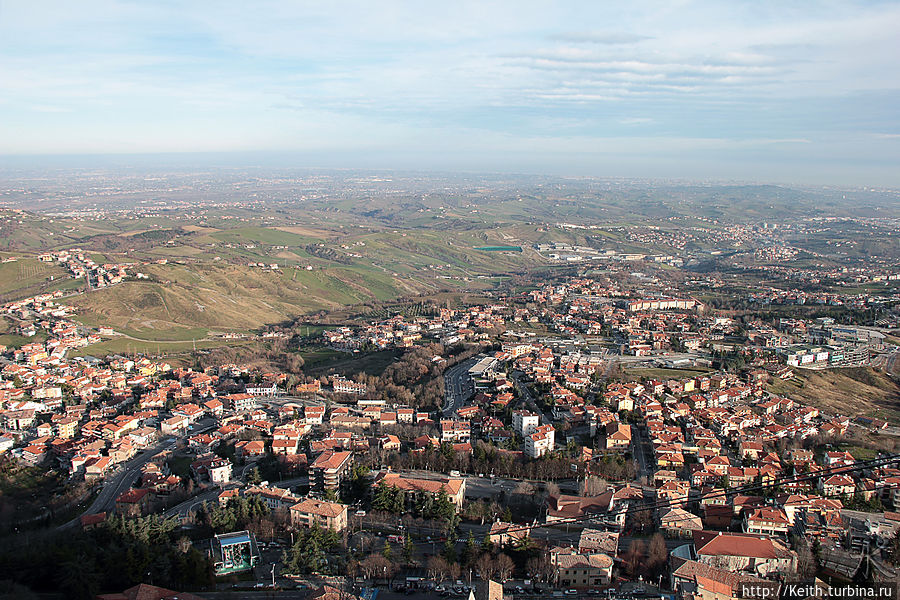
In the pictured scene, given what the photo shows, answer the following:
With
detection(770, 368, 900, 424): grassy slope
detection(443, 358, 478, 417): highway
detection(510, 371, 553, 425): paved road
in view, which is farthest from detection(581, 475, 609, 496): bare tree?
detection(770, 368, 900, 424): grassy slope

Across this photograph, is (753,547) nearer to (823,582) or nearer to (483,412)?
(823,582)

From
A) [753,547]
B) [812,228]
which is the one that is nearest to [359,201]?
[812,228]

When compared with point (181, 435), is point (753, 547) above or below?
above

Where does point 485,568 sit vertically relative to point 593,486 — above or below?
above

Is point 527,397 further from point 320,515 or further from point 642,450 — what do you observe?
point 320,515

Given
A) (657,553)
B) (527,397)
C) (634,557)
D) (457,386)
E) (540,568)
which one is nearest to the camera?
(540,568)

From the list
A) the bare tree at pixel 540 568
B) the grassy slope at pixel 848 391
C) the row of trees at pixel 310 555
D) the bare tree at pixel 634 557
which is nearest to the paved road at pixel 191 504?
the row of trees at pixel 310 555

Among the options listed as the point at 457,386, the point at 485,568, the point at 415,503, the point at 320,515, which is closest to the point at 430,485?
the point at 415,503

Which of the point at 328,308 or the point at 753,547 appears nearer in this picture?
the point at 753,547
